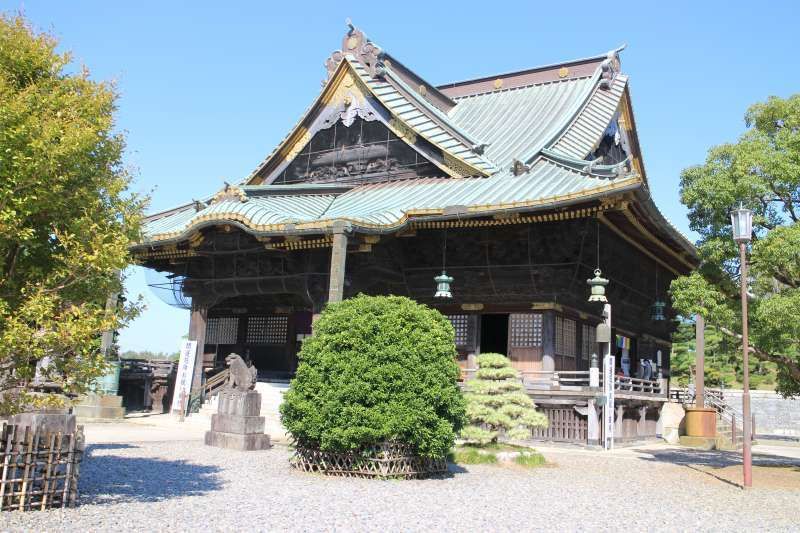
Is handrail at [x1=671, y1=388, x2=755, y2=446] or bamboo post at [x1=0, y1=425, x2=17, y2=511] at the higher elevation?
handrail at [x1=671, y1=388, x2=755, y2=446]

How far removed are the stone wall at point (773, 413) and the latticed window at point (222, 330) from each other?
2581 centimetres

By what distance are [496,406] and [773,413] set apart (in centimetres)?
3039

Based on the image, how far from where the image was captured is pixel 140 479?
975cm

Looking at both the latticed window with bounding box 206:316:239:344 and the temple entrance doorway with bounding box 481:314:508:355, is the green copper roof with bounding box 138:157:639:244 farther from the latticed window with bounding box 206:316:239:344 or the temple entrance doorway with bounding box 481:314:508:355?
the latticed window with bounding box 206:316:239:344

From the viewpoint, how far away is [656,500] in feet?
32.8

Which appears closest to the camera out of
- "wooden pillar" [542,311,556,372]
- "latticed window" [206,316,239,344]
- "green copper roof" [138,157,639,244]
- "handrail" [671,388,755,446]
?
"green copper roof" [138,157,639,244]

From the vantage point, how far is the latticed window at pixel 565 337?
19.0 meters

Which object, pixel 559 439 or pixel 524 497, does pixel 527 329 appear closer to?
pixel 559 439

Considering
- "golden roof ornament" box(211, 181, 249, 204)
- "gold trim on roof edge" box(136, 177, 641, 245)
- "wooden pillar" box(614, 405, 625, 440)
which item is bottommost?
"wooden pillar" box(614, 405, 625, 440)

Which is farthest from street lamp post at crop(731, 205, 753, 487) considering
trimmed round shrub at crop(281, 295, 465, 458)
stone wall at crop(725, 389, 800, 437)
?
stone wall at crop(725, 389, 800, 437)

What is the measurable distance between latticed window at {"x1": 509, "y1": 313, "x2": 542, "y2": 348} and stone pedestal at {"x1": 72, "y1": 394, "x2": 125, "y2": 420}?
11.5m

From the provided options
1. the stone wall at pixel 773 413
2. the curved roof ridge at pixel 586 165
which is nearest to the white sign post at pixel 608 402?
the curved roof ridge at pixel 586 165

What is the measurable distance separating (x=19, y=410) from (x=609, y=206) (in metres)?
12.4

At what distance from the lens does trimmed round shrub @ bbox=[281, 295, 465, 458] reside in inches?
405
